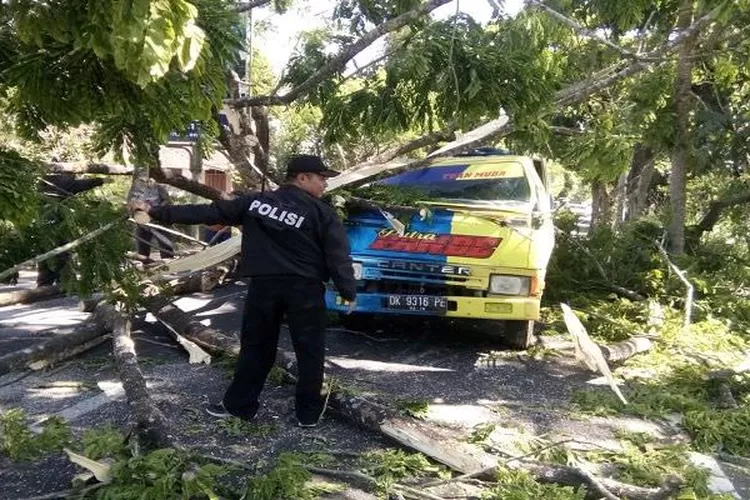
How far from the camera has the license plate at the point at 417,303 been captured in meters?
5.93

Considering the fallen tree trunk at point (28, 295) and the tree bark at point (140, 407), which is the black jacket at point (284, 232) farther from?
the fallen tree trunk at point (28, 295)

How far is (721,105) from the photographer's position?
417 inches

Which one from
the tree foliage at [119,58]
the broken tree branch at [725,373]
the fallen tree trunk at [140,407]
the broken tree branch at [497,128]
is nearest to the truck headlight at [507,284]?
the broken tree branch at [497,128]

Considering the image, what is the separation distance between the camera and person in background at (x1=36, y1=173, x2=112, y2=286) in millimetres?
4598

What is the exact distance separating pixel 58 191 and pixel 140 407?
2.09m

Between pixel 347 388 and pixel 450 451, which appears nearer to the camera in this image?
pixel 450 451

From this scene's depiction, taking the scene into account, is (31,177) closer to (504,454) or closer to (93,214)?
(93,214)

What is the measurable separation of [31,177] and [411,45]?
248cm

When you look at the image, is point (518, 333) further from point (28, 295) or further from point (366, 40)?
point (28, 295)

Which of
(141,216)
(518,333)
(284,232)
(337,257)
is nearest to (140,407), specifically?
(141,216)

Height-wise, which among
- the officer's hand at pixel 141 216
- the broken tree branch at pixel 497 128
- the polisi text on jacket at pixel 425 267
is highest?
the broken tree branch at pixel 497 128

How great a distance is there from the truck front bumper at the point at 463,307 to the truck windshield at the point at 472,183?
4.38 ft

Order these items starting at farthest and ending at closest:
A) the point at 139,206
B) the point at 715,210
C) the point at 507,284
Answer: the point at 715,210 → the point at 507,284 → the point at 139,206

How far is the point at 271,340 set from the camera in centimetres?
429
